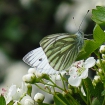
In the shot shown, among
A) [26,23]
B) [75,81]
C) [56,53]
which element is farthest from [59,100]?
[26,23]

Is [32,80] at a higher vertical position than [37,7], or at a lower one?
higher

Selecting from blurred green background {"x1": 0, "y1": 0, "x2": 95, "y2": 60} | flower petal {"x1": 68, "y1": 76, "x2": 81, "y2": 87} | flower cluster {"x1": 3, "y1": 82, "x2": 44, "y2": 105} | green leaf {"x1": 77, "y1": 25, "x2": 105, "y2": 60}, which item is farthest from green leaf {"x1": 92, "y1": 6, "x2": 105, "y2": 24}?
blurred green background {"x1": 0, "y1": 0, "x2": 95, "y2": 60}

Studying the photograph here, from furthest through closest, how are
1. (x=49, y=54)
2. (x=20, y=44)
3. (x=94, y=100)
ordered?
(x=20, y=44) < (x=49, y=54) < (x=94, y=100)

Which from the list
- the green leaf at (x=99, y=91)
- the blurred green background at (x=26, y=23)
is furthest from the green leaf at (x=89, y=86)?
the blurred green background at (x=26, y=23)

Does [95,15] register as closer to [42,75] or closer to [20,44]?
[42,75]

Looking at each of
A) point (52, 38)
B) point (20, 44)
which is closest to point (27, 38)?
point (20, 44)

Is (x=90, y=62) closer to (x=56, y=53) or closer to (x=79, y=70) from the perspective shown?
(x=79, y=70)
